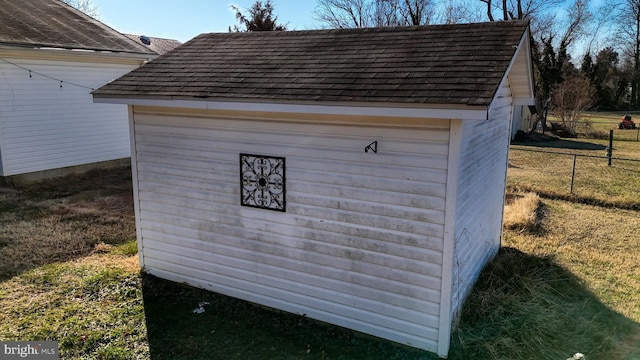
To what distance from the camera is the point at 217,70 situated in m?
5.68

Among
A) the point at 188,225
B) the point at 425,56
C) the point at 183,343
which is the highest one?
the point at 425,56

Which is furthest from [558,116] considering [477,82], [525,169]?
[477,82]

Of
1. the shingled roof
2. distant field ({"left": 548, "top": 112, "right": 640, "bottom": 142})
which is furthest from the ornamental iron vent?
distant field ({"left": 548, "top": 112, "right": 640, "bottom": 142})

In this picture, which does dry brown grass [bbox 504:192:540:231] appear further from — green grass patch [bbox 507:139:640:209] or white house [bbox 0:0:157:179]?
white house [bbox 0:0:157:179]

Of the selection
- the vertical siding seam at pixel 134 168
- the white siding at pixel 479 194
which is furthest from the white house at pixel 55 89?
the white siding at pixel 479 194

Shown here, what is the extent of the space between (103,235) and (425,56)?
237 inches

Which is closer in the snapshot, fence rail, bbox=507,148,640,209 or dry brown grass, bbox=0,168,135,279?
dry brown grass, bbox=0,168,135,279

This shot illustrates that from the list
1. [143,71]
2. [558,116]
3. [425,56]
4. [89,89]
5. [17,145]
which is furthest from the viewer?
[558,116]

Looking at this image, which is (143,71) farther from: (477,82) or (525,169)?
(525,169)

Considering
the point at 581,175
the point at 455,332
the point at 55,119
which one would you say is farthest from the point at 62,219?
the point at 581,175

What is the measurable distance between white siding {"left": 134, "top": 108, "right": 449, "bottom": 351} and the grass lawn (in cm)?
27

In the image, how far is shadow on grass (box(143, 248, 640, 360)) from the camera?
14.5ft

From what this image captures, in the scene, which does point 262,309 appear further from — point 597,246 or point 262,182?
point 597,246

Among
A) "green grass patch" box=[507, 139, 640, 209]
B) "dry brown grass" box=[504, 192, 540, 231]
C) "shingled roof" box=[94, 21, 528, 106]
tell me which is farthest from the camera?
"green grass patch" box=[507, 139, 640, 209]
